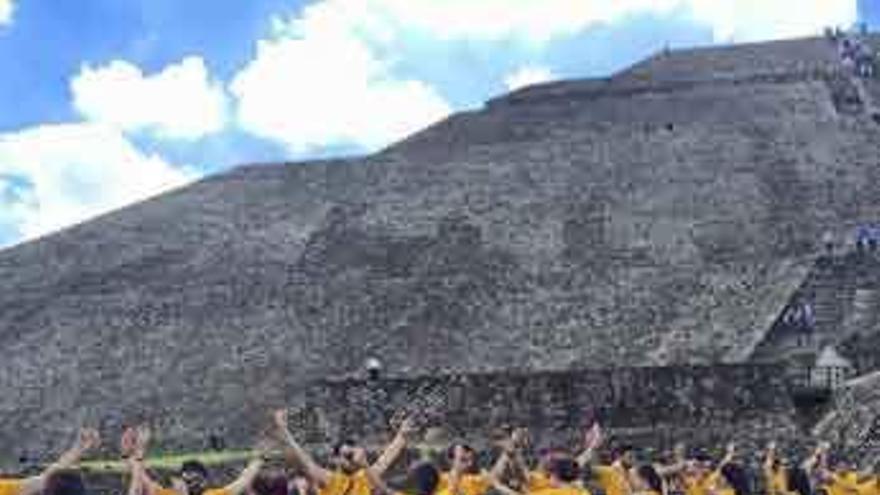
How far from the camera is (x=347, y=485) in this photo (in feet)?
24.8

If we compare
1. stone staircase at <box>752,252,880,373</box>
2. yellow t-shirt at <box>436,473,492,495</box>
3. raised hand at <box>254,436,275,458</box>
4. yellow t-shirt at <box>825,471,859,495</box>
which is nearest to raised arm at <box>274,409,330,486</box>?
yellow t-shirt at <box>436,473,492,495</box>

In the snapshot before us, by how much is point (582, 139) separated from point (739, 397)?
19079mm

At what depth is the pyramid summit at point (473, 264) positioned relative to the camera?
85.5 feet

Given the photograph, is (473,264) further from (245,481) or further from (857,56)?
(245,481)

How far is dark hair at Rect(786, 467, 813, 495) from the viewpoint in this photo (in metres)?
9.24

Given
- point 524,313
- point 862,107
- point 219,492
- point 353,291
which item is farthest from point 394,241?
point 219,492

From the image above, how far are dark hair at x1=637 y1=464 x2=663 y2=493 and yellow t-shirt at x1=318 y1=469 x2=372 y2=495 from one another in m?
1.61

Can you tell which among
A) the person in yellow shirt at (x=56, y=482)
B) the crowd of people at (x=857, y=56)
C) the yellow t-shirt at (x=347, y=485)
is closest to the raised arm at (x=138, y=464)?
the person in yellow shirt at (x=56, y=482)

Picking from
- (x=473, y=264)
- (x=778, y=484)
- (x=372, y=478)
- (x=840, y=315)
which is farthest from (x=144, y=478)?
(x=473, y=264)

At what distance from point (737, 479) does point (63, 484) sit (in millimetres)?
3241

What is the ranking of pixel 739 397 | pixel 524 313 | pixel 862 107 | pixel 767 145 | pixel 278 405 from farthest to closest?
1. pixel 862 107
2. pixel 767 145
3. pixel 524 313
4. pixel 278 405
5. pixel 739 397

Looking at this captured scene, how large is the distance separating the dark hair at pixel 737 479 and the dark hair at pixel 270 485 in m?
2.32

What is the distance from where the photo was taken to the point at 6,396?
2783cm

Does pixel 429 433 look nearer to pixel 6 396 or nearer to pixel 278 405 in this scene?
pixel 278 405
